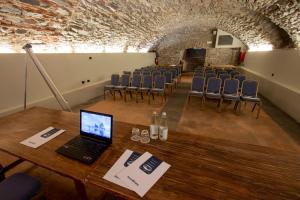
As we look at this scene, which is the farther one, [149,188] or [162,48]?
[162,48]

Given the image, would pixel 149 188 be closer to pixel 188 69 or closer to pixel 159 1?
pixel 159 1

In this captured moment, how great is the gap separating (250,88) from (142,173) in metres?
4.46

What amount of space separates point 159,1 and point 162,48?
746 centimetres

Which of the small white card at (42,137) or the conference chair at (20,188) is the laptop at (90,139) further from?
the conference chair at (20,188)

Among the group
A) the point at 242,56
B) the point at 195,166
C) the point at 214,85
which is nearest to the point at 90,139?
the point at 195,166

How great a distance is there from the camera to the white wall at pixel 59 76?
3.48m

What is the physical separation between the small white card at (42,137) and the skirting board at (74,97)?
2.48 m

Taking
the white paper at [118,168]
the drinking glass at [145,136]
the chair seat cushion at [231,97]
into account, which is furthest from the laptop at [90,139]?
the chair seat cushion at [231,97]

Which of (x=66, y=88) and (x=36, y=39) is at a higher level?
(x=36, y=39)

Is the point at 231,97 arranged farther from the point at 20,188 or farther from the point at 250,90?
the point at 20,188

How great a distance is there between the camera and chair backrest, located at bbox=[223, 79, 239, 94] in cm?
476

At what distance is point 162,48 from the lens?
12539mm

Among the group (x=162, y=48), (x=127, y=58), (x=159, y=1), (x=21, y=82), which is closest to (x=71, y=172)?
(x=21, y=82)

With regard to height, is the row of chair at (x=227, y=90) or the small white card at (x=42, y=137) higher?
the row of chair at (x=227, y=90)
